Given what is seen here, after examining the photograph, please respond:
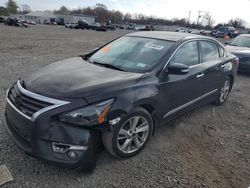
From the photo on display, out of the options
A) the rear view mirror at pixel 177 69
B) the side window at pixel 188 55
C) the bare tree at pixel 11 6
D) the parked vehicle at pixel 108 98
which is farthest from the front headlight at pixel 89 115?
the bare tree at pixel 11 6

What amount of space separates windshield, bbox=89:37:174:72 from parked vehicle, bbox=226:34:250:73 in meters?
5.72

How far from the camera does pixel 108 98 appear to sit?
8.38 ft

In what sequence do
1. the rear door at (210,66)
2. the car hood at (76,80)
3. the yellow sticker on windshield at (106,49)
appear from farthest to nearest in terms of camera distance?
the rear door at (210,66) → the yellow sticker on windshield at (106,49) → the car hood at (76,80)

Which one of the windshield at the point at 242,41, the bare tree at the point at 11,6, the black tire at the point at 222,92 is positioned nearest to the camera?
the black tire at the point at 222,92

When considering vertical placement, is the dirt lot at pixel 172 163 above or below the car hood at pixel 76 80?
below

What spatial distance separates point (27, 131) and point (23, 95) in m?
0.44

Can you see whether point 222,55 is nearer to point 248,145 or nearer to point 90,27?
point 248,145

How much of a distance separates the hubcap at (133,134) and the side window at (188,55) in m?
1.04

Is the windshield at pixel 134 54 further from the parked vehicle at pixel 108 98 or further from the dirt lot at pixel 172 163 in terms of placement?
the dirt lot at pixel 172 163

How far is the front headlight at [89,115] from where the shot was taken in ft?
7.73

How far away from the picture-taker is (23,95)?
8.49ft

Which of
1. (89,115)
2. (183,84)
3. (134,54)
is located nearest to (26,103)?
(89,115)

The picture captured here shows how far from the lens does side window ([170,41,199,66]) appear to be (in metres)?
3.49

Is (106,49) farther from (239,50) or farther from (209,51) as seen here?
(239,50)
